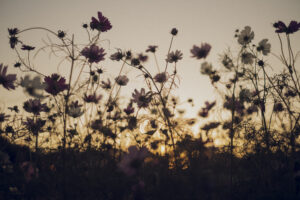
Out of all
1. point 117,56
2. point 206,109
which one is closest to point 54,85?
point 117,56

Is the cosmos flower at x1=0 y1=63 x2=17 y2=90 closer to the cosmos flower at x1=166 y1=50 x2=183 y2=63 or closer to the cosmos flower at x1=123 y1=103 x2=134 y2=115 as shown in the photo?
the cosmos flower at x1=123 y1=103 x2=134 y2=115

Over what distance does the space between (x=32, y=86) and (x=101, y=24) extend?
2.26 ft

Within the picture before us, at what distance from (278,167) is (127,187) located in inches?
36.4

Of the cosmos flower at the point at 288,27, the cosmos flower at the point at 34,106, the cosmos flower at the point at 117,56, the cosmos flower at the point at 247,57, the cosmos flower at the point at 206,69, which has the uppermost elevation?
the cosmos flower at the point at 288,27

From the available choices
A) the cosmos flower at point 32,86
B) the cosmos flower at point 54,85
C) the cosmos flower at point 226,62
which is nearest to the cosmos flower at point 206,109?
the cosmos flower at point 226,62

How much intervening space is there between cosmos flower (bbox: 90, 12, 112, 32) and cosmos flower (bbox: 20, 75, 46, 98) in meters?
0.60

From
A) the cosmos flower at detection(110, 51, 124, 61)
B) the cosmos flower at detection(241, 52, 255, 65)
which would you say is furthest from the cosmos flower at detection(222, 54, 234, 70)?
the cosmos flower at detection(110, 51, 124, 61)

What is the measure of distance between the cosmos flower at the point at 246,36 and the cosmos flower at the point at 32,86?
1522 mm

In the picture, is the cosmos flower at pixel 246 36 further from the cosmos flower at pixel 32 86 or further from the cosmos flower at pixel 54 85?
the cosmos flower at pixel 32 86

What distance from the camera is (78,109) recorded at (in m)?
2.29

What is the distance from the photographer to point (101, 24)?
5.10 feet

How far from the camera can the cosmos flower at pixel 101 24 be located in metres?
1.54

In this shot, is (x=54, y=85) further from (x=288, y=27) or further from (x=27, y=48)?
(x=288, y=27)

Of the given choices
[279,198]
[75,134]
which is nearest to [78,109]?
[75,134]
